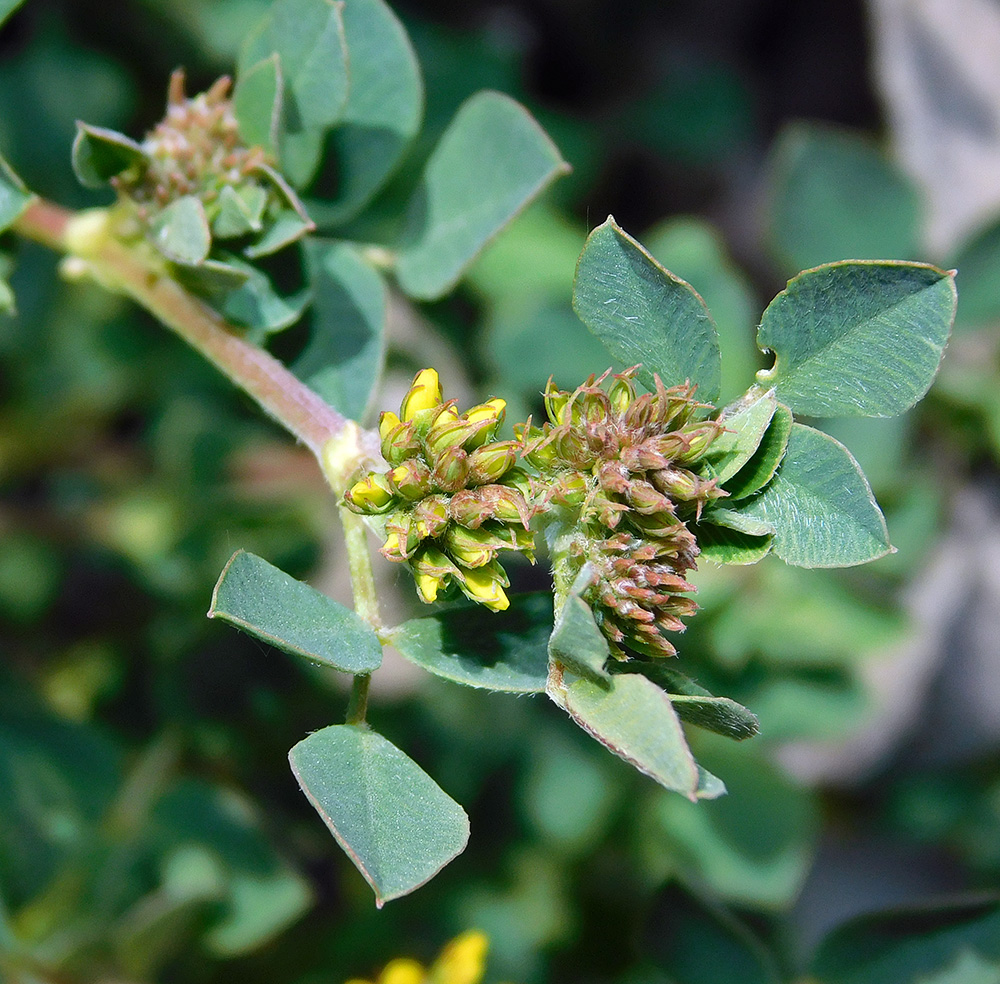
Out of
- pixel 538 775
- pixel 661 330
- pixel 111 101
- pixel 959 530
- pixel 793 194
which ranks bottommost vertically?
pixel 538 775

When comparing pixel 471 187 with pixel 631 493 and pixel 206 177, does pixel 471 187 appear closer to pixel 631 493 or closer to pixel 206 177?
pixel 206 177

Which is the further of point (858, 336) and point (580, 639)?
point (858, 336)

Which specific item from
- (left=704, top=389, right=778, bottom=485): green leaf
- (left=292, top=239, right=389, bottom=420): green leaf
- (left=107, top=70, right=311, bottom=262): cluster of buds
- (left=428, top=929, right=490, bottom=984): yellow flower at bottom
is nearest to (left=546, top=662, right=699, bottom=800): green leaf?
(left=704, top=389, right=778, bottom=485): green leaf

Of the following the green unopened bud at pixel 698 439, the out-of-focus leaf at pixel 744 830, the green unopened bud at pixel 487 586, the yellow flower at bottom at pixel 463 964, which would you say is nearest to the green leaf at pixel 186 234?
the green unopened bud at pixel 487 586

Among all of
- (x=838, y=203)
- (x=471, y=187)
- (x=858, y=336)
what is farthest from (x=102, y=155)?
(x=838, y=203)

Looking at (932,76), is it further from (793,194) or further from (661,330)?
(661,330)

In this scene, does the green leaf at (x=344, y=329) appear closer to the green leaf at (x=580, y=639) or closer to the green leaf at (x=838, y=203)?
the green leaf at (x=580, y=639)

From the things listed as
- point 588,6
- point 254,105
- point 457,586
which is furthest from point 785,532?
point 588,6
